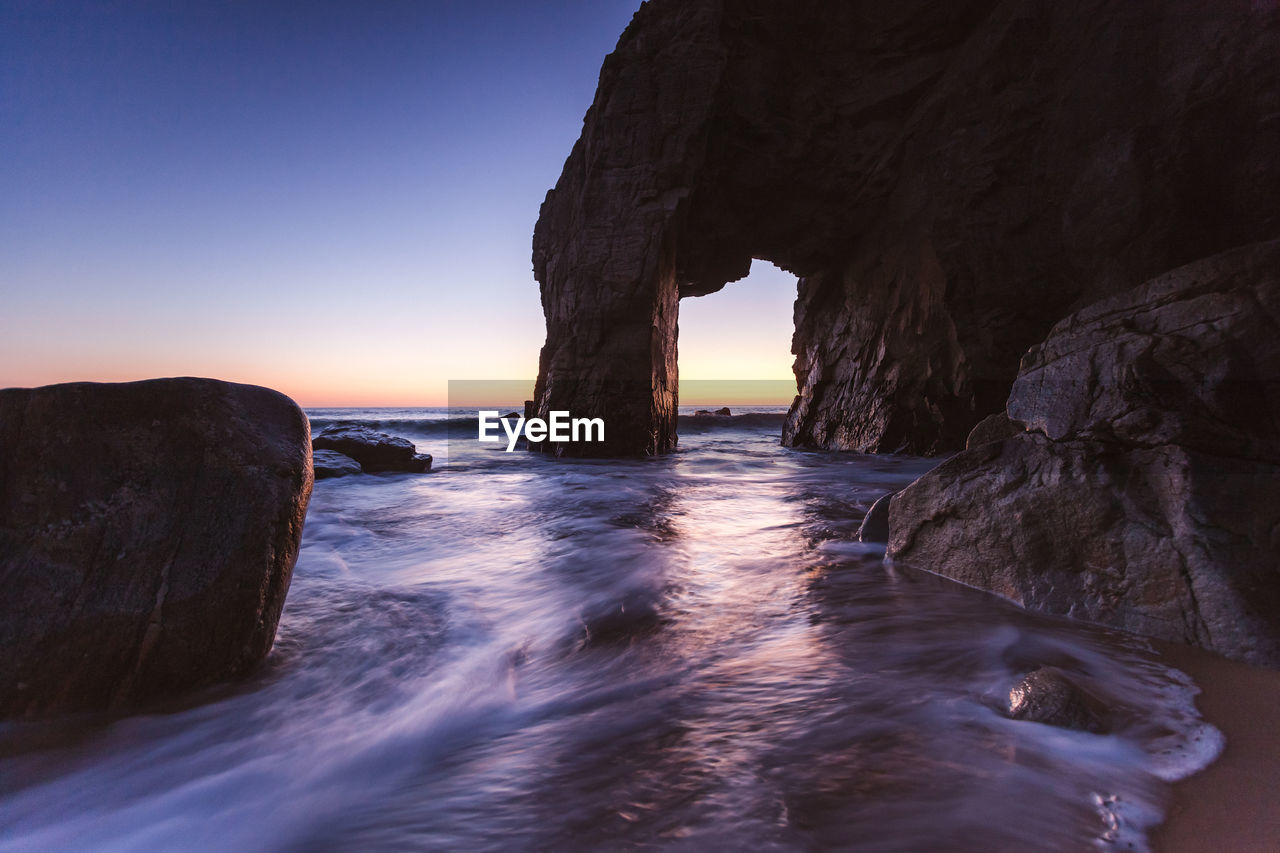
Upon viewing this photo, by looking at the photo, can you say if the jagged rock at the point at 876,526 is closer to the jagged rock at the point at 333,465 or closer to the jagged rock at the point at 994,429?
the jagged rock at the point at 994,429

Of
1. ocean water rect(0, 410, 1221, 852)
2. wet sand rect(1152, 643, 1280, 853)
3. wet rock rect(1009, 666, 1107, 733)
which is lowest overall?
ocean water rect(0, 410, 1221, 852)

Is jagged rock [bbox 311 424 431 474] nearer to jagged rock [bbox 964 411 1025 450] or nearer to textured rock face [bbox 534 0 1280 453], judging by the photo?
textured rock face [bbox 534 0 1280 453]

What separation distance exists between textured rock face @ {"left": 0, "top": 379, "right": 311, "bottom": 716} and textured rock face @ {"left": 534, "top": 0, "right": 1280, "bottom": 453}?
9.08 meters

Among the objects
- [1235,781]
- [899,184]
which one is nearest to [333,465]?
[1235,781]

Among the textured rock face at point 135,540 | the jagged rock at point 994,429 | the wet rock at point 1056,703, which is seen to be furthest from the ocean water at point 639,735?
the jagged rock at point 994,429

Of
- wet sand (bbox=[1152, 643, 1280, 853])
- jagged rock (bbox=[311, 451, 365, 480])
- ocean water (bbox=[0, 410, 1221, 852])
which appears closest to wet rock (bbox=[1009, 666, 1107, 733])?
ocean water (bbox=[0, 410, 1221, 852])

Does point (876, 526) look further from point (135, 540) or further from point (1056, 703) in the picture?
point (135, 540)

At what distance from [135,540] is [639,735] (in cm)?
A: 206

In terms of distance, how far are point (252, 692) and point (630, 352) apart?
34.2 ft

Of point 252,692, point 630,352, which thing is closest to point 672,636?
point 252,692

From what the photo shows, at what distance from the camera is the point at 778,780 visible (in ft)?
4.35

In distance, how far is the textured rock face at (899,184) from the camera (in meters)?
5.92

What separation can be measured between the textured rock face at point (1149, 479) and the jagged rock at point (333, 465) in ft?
28.8

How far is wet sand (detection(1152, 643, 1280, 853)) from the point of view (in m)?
1.09
